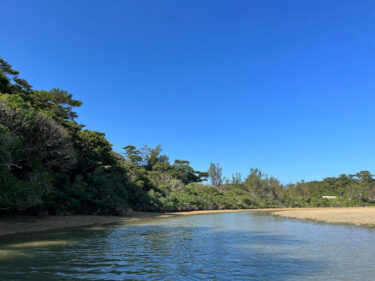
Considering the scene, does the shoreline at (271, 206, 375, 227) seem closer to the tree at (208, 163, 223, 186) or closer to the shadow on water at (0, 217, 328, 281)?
the shadow on water at (0, 217, 328, 281)

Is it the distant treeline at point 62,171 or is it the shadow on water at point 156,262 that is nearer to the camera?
the shadow on water at point 156,262

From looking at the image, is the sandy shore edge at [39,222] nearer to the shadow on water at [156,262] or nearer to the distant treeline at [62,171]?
the distant treeline at [62,171]

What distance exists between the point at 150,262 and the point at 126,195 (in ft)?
87.8

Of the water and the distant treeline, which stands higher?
the distant treeline

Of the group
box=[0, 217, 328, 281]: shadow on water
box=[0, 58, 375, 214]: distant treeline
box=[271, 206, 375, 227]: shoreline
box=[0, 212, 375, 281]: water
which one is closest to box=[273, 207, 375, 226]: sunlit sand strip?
box=[271, 206, 375, 227]: shoreline

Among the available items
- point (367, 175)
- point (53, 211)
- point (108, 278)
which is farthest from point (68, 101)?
point (367, 175)

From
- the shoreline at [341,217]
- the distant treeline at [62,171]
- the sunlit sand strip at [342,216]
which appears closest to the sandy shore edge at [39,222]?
the distant treeline at [62,171]

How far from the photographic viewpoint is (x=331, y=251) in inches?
405

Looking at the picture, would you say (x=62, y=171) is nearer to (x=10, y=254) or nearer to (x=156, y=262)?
(x=10, y=254)

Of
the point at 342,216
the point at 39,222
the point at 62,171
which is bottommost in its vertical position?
the point at 342,216

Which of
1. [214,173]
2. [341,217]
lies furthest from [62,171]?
[214,173]

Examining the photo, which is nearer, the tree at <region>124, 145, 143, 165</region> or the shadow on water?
the shadow on water

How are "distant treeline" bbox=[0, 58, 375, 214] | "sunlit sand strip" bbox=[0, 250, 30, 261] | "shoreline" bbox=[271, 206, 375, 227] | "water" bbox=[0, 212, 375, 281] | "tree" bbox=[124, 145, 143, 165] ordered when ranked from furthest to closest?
"tree" bbox=[124, 145, 143, 165], "shoreline" bbox=[271, 206, 375, 227], "distant treeline" bbox=[0, 58, 375, 214], "sunlit sand strip" bbox=[0, 250, 30, 261], "water" bbox=[0, 212, 375, 281]

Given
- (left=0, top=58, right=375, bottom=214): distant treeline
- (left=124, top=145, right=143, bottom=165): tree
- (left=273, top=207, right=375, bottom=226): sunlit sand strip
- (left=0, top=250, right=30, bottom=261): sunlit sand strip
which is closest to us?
(left=0, top=250, right=30, bottom=261): sunlit sand strip
